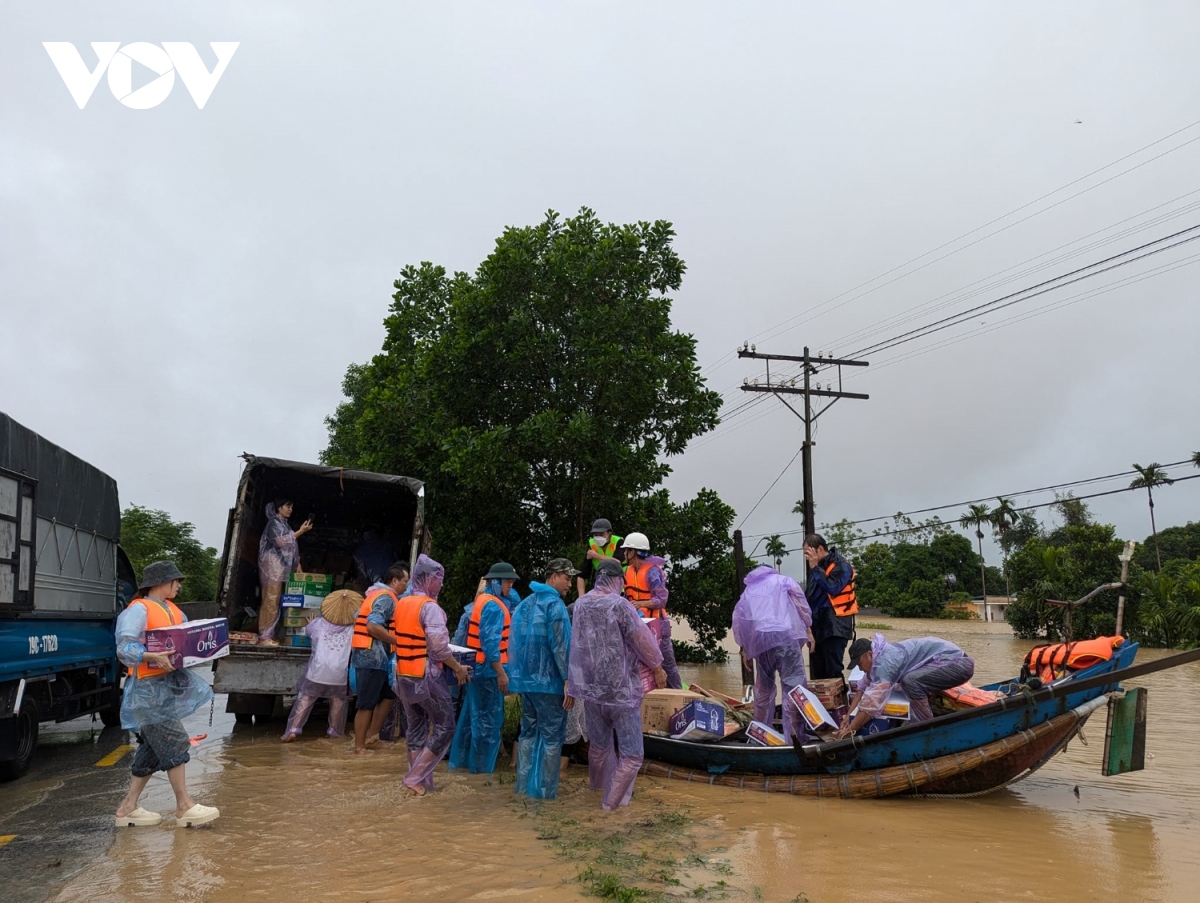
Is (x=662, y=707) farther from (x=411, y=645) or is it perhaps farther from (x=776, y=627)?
(x=411, y=645)

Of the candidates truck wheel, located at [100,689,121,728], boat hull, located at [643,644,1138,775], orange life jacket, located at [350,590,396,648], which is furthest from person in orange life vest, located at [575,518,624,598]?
truck wheel, located at [100,689,121,728]

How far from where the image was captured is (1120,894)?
4.66 meters

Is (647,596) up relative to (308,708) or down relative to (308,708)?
up

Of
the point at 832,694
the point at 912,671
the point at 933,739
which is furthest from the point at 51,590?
the point at 933,739

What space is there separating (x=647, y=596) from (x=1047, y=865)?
455 centimetres

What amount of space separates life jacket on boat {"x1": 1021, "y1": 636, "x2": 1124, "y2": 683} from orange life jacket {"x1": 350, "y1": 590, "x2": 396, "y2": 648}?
5.27 m

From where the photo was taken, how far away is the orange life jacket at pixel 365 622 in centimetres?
783

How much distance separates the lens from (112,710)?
34.8 feet

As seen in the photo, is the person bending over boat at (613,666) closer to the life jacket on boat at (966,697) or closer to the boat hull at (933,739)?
the boat hull at (933,739)

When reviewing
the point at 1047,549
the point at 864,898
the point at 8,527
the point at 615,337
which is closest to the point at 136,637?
the point at 8,527

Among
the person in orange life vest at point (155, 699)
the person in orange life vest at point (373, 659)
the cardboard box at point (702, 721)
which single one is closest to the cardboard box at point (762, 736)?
the cardboard box at point (702, 721)

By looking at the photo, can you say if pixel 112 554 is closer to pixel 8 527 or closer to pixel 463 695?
pixel 8 527

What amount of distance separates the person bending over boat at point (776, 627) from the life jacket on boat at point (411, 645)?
2648 millimetres

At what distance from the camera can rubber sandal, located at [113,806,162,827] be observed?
18.8 feet
